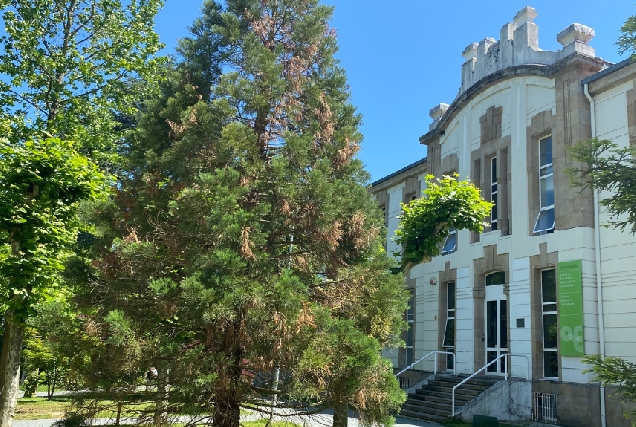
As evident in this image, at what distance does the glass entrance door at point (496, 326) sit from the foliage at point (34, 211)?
38.7 feet

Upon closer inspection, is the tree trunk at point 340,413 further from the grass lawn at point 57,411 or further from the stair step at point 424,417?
the stair step at point 424,417

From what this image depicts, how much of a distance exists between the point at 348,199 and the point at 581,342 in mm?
8739

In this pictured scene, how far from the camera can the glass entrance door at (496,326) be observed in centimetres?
1656

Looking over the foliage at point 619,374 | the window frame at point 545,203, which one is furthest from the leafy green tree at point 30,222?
the window frame at point 545,203

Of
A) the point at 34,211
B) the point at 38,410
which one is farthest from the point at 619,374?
the point at 38,410

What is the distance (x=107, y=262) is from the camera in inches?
320

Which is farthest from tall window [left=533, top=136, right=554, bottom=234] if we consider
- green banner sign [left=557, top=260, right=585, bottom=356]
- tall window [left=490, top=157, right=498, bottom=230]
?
tall window [left=490, top=157, right=498, bottom=230]

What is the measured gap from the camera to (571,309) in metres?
14.1

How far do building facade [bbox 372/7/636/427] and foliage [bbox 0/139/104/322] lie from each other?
10623 millimetres

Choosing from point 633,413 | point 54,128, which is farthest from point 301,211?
point 54,128

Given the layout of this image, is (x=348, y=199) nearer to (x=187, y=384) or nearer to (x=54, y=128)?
(x=187, y=384)

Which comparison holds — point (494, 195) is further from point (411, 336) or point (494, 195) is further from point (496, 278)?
point (411, 336)

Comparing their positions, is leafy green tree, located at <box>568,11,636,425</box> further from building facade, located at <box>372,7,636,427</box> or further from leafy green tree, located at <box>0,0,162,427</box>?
leafy green tree, located at <box>0,0,162,427</box>

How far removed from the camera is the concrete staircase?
609 inches
